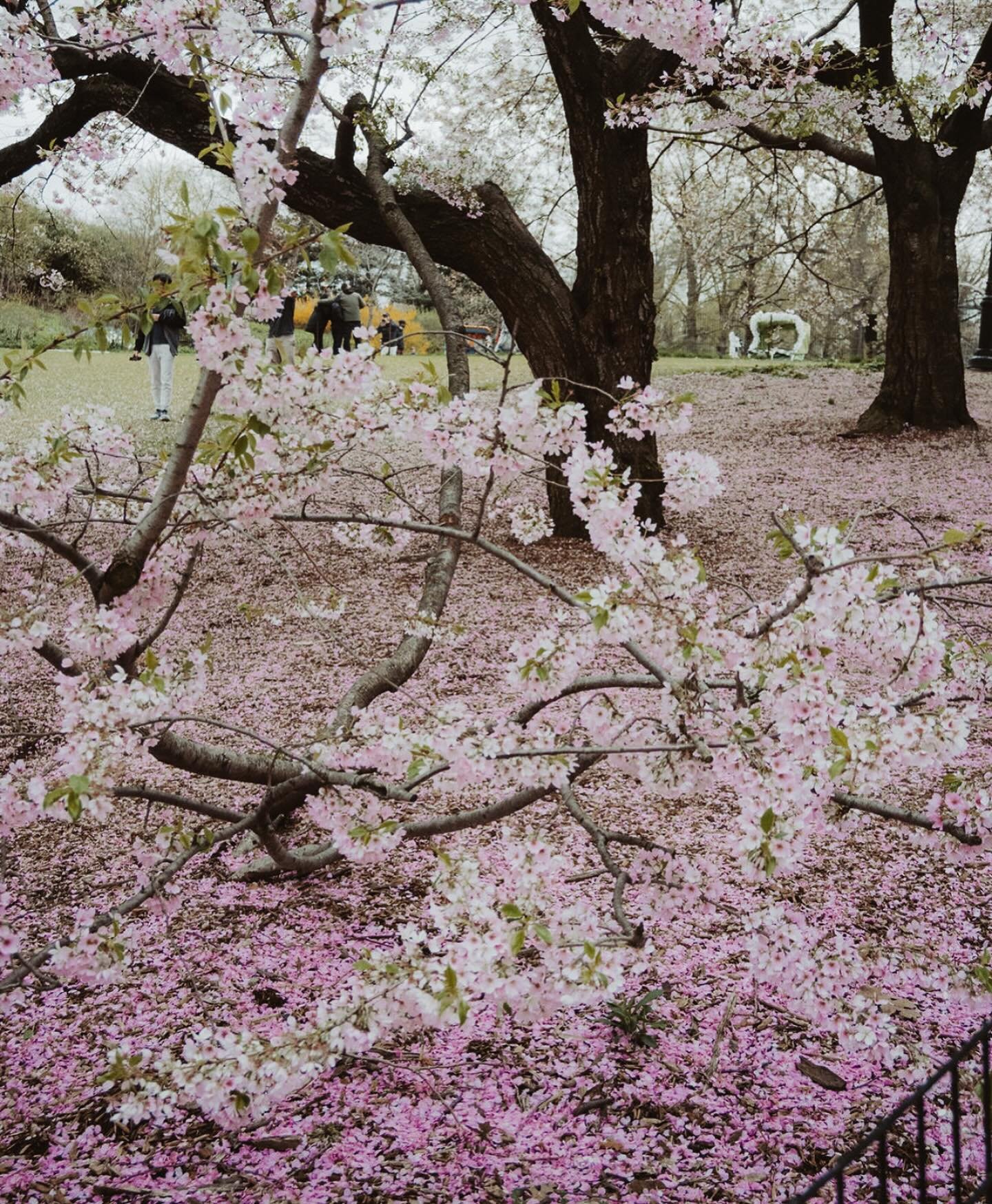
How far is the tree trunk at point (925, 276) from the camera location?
9.56m

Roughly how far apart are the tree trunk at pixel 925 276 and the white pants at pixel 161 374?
25.2 feet

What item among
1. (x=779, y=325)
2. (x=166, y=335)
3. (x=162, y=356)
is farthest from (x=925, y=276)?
(x=779, y=325)

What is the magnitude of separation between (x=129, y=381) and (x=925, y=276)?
1260cm

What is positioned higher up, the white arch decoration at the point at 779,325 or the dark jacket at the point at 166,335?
the white arch decoration at the point at 779,325

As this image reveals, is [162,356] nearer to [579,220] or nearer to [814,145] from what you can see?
[579,220]

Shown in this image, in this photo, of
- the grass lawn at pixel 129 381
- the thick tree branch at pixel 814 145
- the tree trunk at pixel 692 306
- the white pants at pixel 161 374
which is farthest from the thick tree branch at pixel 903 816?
the tree trunk at pixel 692 306

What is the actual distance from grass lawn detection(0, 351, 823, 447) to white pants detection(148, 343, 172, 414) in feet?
0.86

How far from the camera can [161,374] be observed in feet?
38.2

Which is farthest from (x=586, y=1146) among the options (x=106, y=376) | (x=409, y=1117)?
(x=106, y=376)

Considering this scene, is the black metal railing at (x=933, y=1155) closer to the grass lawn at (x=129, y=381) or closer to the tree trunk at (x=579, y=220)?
the tree trunk at (x=579, y=220)

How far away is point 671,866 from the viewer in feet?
7.70

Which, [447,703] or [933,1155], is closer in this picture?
[933,1155]

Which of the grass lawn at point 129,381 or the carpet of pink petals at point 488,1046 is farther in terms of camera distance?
the grass lawn at point 129,381

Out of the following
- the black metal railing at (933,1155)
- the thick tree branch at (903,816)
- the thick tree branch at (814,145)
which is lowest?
the black metal railing at (933,1155)
